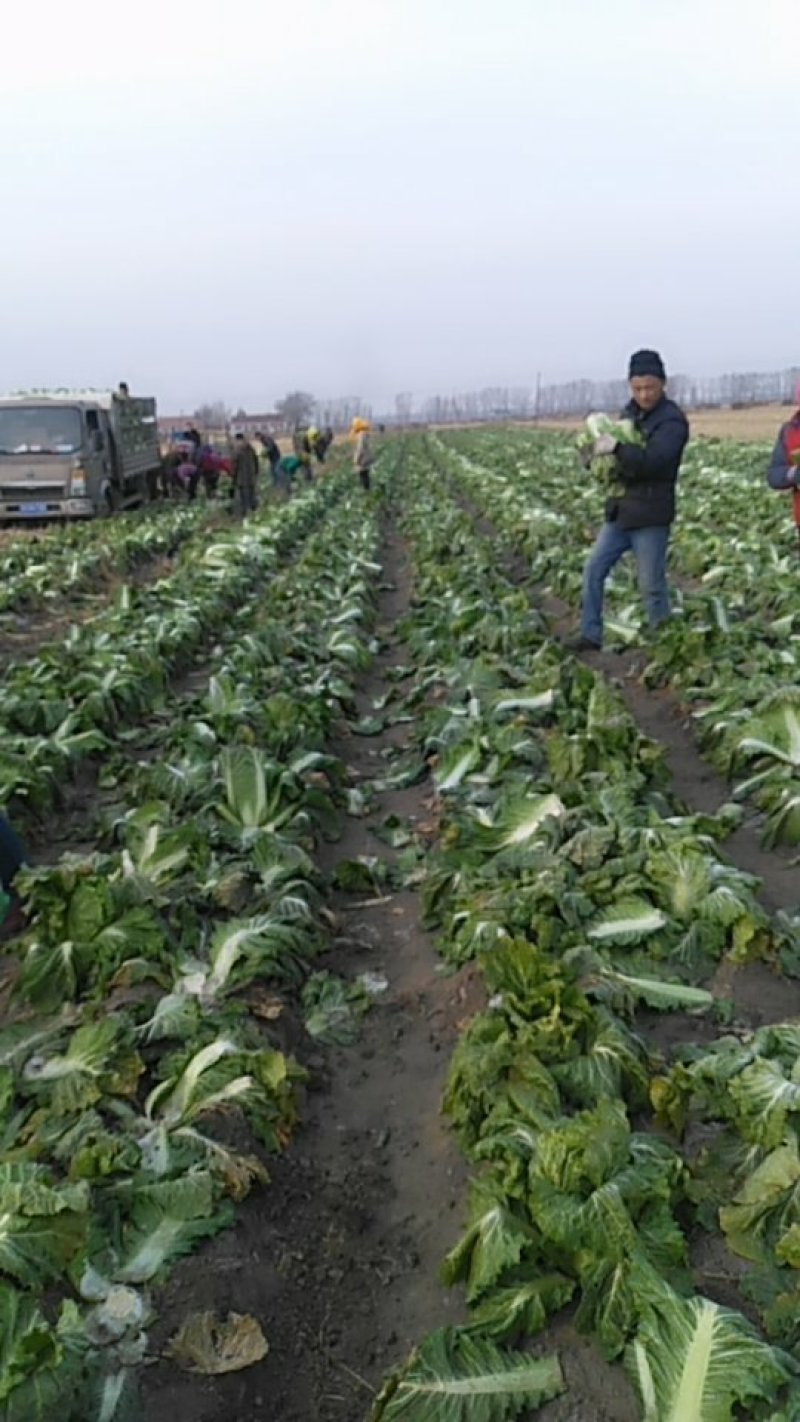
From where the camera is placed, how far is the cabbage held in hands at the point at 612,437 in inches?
299

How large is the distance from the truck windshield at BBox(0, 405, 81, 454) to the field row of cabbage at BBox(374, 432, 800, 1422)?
13.7 metres

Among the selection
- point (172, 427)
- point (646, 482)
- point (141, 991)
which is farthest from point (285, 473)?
point (172, 427)

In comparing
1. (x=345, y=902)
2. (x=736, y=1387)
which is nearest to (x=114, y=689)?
(x=345, y=902)

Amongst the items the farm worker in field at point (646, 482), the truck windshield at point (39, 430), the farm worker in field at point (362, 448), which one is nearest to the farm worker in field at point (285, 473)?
the farm worker in field at point (362, 448)

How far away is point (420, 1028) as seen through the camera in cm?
418

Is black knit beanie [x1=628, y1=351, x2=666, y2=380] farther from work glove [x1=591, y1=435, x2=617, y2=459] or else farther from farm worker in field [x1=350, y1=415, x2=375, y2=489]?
farm worker in field [x1=350, y1=415, x2=375, y2=489]

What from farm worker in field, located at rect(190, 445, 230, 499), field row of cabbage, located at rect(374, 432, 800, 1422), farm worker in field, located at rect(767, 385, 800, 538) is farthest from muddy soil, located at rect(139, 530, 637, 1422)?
farm worker in field, located at rect(190, 445, 230, 499)

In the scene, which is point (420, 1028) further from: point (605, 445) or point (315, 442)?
point (315, 442)

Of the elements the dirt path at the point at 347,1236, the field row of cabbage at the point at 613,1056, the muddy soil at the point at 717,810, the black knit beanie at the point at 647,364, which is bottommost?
the dirt path at the point at 347,1236

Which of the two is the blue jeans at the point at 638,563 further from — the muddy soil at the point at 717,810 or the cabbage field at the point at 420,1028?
the muddy soil at the point at 717,810

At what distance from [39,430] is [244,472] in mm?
3989

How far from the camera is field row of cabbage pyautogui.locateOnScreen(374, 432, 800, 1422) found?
8.20ft

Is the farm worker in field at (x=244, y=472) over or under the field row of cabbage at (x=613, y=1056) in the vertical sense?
over

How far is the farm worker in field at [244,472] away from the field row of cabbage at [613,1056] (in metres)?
14.6
